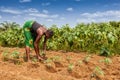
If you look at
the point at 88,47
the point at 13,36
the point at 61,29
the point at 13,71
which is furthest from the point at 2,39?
the point at 13,71

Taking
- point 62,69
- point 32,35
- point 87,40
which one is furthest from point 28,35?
point 87,40

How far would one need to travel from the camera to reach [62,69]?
7742mm

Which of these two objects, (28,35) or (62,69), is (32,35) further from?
(62,69)

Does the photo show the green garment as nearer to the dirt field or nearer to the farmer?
the farmer

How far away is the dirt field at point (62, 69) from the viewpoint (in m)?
6.76

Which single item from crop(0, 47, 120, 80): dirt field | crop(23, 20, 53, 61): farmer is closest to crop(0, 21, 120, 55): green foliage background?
crop(0, 47, 120, 80): dirt field

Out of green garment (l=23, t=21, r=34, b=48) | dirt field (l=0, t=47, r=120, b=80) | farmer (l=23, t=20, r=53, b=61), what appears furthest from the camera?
green garment (l=23, t=21, r=34, b=48)

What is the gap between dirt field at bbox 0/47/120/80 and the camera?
6.76 m

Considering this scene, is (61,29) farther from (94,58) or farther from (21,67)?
(21,67)

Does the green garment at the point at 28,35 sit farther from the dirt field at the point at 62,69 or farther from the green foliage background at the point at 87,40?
the green foliage background at the point at 87,40

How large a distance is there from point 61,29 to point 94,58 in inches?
132

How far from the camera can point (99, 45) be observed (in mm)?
10508

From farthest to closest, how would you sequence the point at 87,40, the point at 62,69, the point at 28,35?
the point at 87,40 → the point at 28,35 → the point at 62,69

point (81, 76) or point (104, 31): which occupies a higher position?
point (104, 31)
